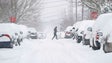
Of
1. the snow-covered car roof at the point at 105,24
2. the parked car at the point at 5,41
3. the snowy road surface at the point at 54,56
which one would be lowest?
the snowy road surface at the point at 54,56

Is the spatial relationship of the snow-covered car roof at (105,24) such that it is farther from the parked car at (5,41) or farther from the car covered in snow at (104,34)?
the parked car at (5,41)

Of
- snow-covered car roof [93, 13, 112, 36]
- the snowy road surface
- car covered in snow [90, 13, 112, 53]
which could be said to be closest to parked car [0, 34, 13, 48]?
the snowy road surface

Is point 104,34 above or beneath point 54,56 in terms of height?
above

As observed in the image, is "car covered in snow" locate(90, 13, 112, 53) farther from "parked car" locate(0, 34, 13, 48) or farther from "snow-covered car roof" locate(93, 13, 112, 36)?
"parked car" locate(0, 34, 13, 48)

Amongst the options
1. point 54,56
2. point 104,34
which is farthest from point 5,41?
point 104,34

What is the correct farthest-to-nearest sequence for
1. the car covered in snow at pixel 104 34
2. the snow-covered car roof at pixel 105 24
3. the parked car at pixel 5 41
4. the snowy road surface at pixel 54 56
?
the parked car at pixel 5 41, the snow-covered car roof at pixel 105 24, the car covered in snow at pixel 104 34, the snowy road surface at pixel 54 56

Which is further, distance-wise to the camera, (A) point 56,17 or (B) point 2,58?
(A) point 56,17

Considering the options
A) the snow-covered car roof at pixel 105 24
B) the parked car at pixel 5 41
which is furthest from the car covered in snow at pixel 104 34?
the parked car at pixel 5 41

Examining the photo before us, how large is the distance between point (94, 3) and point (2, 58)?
24187mm

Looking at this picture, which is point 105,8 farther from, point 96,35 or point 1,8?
point 1,8

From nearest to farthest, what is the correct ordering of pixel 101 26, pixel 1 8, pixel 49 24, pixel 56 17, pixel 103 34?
pixel 103 34 < pixel 101 26 < pixel 1 8 < pixel 56 17 < pixel 49 24

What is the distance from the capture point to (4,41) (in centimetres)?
2295

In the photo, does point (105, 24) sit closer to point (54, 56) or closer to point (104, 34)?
point (104, 34)

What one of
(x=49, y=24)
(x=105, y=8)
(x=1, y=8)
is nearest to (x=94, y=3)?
(x=105, y=8)
